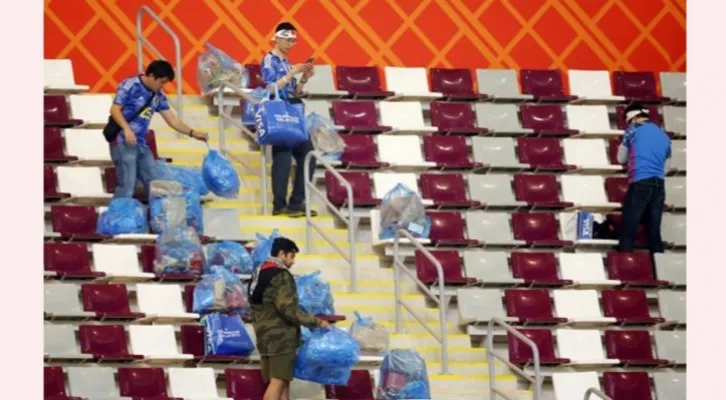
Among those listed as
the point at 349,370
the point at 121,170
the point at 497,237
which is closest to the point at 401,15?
the point at 497,237

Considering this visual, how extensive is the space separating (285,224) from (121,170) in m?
1.19

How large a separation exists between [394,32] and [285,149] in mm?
2945

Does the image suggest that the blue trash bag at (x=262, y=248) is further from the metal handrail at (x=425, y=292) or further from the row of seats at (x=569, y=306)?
the row of seats at (x=569, y=306)

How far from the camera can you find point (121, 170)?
11273 millimetres

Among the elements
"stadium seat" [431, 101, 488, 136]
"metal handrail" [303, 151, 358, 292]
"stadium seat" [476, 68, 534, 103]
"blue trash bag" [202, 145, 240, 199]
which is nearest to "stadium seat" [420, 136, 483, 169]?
"stadium seat" [431, 101, 488, 136]

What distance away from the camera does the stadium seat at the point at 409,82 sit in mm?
13406

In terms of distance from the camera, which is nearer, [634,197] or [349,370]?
[349,370]

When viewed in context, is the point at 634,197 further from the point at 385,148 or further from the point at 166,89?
the point at 166,89

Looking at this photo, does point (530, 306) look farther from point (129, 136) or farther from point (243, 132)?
point (129, 136)

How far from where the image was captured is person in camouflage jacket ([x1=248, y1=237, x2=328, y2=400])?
→ 972 cm

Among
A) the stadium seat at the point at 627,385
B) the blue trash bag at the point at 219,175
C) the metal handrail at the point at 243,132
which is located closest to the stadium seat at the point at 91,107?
the metal handrail at the point at 243,132

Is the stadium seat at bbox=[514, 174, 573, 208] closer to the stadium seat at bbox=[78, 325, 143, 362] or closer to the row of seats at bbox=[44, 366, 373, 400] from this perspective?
the row of seats at bbox=[44, 366, 373, 400]

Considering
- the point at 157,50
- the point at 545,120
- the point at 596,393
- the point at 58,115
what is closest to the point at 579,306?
the point at 596,393

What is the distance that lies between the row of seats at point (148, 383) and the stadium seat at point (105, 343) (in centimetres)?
14
